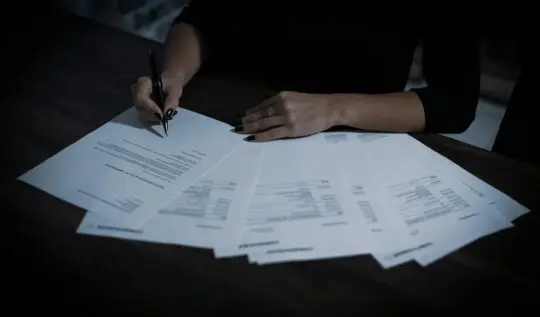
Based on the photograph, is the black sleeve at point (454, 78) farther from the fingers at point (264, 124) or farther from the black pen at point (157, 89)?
the black pen at point (157, 89)

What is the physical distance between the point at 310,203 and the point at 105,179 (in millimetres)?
302

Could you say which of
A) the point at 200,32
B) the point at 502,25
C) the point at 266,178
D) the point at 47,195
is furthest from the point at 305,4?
the point at 502,25

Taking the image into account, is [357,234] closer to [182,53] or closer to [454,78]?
[454,78]

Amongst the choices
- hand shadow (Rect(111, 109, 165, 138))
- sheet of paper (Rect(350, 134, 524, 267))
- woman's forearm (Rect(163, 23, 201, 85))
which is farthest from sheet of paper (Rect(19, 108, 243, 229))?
sheet of paper (Rect(350, 134, 524, 267))

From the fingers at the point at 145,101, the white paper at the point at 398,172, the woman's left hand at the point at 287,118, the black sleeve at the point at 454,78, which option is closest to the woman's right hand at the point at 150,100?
the fingers at the point at 145,101

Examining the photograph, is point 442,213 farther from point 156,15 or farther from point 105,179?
point 156,15

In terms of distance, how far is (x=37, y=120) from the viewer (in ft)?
2.95

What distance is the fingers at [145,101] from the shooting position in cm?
90

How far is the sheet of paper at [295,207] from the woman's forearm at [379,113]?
4.6 inches

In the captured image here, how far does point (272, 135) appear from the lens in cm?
87

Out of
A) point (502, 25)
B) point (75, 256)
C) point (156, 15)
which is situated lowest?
point (75, 256)

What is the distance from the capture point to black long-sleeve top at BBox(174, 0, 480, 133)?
114 centimetres

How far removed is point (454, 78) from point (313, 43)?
35cm

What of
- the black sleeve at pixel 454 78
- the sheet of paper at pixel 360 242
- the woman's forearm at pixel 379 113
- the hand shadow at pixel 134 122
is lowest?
the sheet of paper at pixel 360 242
